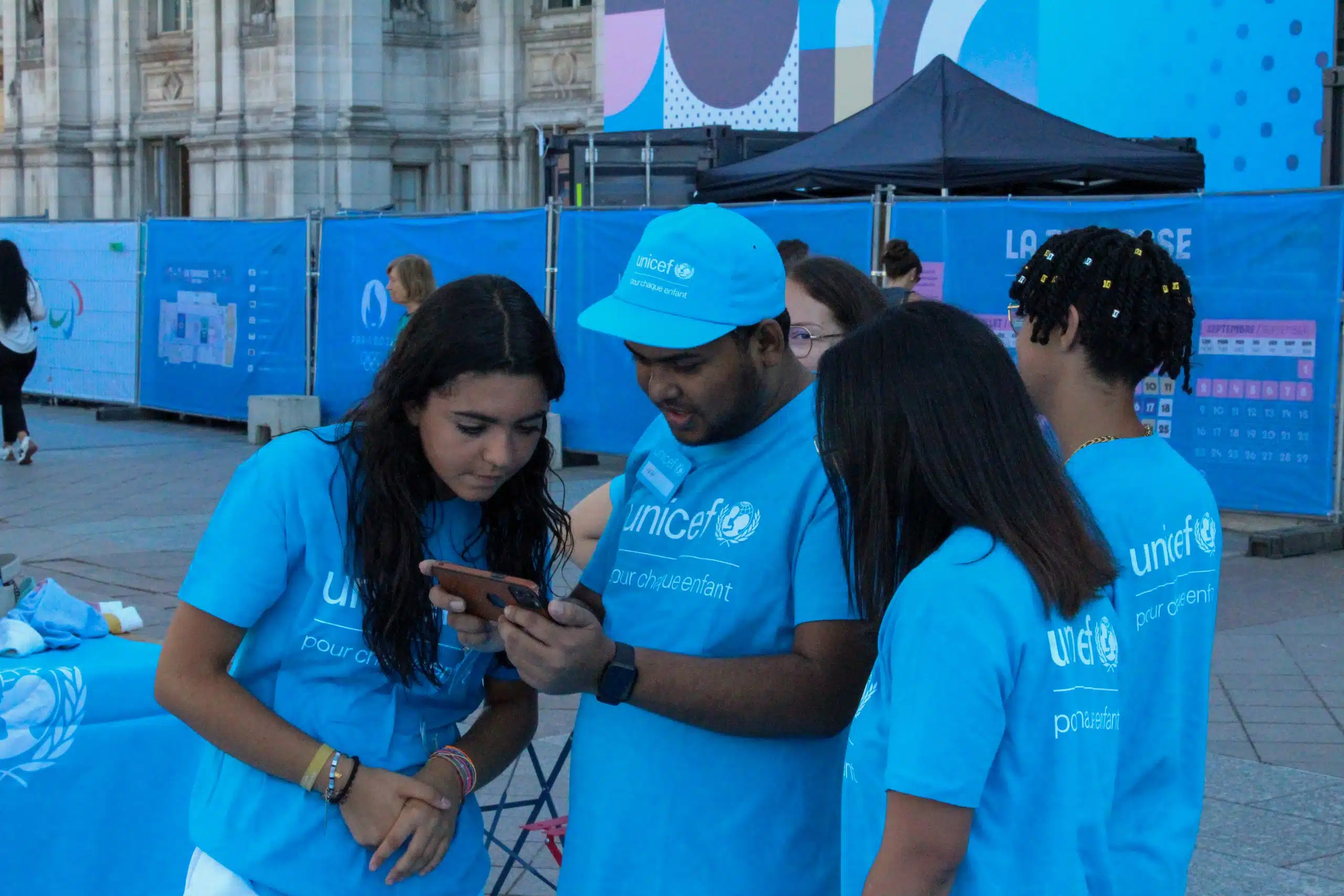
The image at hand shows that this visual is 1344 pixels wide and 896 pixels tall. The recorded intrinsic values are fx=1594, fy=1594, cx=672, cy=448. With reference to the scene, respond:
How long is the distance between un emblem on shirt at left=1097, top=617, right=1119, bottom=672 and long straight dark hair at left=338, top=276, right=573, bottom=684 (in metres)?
0.89

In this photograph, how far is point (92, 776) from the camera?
154 inches

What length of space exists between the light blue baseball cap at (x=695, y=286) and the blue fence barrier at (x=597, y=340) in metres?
9.29

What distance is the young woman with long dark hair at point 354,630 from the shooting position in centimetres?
222

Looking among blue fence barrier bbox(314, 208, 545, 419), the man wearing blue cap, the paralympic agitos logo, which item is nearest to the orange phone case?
the man wearing blue cap

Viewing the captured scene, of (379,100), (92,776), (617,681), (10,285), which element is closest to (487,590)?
(617,681)

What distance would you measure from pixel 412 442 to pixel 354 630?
0.28m

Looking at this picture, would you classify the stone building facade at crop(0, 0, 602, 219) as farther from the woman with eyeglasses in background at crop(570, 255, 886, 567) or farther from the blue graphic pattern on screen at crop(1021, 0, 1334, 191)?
the woman with eyeglasses in background at crop(570, 255, 886, 567)

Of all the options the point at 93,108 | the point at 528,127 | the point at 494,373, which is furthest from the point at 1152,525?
the point at 93,108

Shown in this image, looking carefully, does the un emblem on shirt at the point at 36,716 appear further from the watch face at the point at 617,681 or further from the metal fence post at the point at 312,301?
the metal fence post at the point at 312,301

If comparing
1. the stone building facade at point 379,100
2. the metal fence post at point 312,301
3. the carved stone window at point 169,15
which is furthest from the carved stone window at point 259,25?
the metal fence post at point 312,301

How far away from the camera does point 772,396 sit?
228 centimetres

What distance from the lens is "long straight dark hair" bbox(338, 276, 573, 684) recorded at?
227 centimetres

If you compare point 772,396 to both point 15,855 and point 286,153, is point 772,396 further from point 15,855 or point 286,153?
point 286,153

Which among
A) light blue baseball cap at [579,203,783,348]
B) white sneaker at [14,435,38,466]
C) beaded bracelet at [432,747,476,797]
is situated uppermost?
light blue baseball cap at [579,203,783,348]
